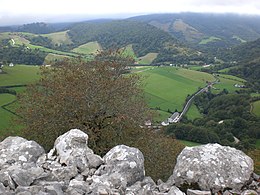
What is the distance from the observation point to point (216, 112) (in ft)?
450

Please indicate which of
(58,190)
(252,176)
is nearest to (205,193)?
(252,176)

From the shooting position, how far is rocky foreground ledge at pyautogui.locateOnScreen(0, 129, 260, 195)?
527 inches

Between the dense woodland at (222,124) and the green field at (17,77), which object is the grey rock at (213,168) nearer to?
the dense woodland at (222,124)

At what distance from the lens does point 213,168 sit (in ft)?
49.4

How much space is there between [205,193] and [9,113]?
7131 centimetres

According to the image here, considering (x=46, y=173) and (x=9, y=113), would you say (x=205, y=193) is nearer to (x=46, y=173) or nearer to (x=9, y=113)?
(x=46, y=173)

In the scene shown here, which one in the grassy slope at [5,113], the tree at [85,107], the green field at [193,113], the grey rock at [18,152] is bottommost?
the green field at [193,113]

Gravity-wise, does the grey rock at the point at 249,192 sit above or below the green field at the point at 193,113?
above

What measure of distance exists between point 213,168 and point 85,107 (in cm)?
1370

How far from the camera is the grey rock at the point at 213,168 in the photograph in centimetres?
1472

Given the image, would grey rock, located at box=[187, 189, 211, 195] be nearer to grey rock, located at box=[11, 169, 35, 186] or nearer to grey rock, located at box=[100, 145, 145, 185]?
grey rock, located at box=[100, 145, 145, 185]

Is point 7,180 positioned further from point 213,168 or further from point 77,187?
point 213,168

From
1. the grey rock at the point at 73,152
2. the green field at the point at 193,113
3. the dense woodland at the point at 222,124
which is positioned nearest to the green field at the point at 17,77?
the dense woodland at the point at 222,124

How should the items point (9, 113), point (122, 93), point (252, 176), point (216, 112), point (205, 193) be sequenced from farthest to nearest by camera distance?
point (216, 112) → point (9, 113) → point (122, 93) → point (252, 176) → point (205, 193)
